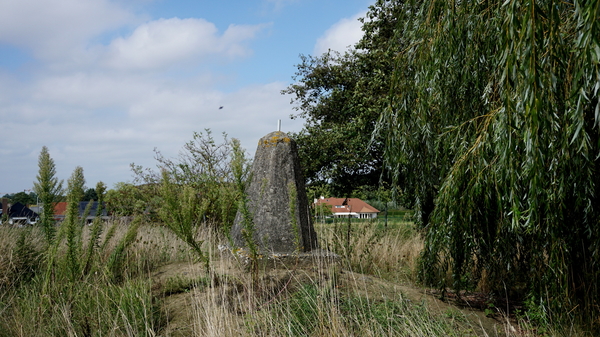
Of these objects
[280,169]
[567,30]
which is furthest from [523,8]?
[280,169]

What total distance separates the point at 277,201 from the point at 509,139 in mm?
2694

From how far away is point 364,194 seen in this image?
43.4ft

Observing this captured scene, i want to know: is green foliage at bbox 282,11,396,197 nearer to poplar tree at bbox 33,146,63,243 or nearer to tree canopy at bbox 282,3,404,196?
tree canopy at bbox 282,3,404,196

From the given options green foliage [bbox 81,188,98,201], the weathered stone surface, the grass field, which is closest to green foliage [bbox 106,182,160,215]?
green foliage [bbox 81,188,98,201]

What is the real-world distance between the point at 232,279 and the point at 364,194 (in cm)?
935

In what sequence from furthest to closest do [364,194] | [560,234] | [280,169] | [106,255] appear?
[364,194], [106,255], [280,169], [560,234]

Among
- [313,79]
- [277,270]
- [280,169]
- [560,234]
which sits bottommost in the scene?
[277,270]

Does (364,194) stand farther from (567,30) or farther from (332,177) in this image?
(567,30)

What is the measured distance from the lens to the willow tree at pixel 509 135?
285cm

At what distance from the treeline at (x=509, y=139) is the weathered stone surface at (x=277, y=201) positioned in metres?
1.11

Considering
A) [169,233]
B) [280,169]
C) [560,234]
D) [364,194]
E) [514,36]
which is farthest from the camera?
[364,194]

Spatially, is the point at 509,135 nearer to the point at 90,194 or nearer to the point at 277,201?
the point at 277,201

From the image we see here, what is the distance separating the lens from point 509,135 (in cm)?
301

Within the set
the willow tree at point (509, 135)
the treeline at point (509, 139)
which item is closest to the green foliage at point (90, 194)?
the treeline at point (509, 139)
